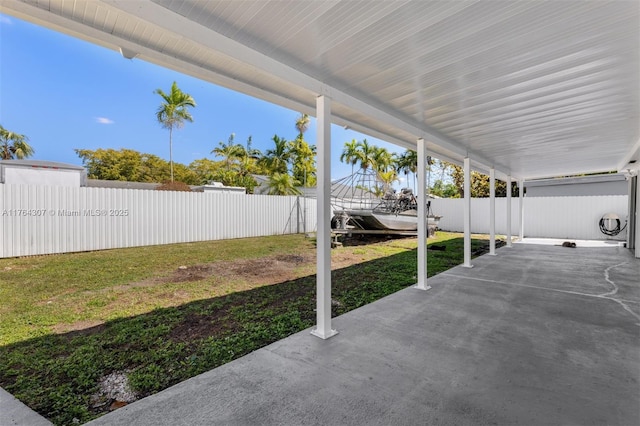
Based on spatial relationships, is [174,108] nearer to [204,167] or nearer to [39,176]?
[204,167]

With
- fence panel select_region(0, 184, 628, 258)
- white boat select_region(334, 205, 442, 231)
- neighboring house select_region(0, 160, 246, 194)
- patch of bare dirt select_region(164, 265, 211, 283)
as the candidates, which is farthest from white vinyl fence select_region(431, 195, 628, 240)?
neighboring house select_region(0, 160, 246, 194)

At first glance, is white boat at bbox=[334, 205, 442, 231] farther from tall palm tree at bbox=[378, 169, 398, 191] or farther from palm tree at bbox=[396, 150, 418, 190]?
palm tree at bbox=[396, 150, 418, 190]

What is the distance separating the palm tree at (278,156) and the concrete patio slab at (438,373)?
1958cm

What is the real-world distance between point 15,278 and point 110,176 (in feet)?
64.8

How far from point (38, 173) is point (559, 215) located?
1856 centimetres

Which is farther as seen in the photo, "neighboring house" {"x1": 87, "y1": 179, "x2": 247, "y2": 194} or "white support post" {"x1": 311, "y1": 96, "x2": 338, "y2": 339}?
"neighboring house" {"x1": 87, "y1": 179, "x2": 247, "y2": 194}

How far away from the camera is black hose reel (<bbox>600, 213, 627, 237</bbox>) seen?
10398mm

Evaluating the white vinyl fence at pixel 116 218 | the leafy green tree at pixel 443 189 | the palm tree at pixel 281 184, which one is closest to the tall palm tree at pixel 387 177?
the leafy green tree at pixel 443 189

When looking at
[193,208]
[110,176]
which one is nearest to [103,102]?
[110,176]

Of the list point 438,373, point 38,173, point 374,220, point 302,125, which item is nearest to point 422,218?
point 438,373

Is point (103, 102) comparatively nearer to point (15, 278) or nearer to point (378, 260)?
point (15, 278)

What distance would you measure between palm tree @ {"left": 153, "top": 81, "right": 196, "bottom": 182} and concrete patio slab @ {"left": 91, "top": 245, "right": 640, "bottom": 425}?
18.8 meters

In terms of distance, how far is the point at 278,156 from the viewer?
73.2ft

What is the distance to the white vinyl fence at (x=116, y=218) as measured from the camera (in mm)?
6902
